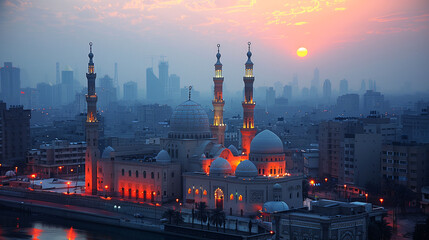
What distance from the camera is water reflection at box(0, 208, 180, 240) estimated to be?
1267 inches

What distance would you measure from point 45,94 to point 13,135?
10903 cm

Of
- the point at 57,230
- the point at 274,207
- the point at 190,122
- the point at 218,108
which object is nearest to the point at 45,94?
the point at 218,108

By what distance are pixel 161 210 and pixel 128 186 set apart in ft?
19.2

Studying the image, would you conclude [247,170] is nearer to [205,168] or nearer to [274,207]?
[274,207]

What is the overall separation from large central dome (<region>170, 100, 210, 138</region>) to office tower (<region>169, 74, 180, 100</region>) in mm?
123891

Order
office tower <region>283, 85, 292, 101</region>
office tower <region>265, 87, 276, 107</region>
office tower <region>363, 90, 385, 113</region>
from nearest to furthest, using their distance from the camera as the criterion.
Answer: office tower <region>363, 90, 385, 113</region> → office tower <region>265, 87, 276, 107</region> → office tower <region>283, 85, 292, 101</region>

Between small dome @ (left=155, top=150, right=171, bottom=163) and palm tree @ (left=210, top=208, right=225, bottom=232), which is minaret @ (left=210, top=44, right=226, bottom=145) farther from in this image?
palm tree @ (left=210, top=208, right=225, bottom=232)

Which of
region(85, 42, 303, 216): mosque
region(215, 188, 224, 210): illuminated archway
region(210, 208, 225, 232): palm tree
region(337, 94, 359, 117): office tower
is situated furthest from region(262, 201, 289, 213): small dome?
region(337, 94, 359, 117): office tower

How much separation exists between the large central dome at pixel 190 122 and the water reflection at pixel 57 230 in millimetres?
7928

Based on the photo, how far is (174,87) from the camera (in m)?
170

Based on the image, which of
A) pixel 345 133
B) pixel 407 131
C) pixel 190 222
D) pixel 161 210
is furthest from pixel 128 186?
pixel 407 131

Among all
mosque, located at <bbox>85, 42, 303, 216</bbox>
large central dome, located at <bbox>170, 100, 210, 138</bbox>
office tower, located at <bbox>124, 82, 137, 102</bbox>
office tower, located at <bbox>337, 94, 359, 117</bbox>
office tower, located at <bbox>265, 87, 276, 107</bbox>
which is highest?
office tower, located at <bbox>124, 82, 137, 102</bbox>

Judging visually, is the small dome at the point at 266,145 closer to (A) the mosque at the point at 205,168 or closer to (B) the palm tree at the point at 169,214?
(A) the mosque at the point at 205,168

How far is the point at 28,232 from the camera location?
33312mm
